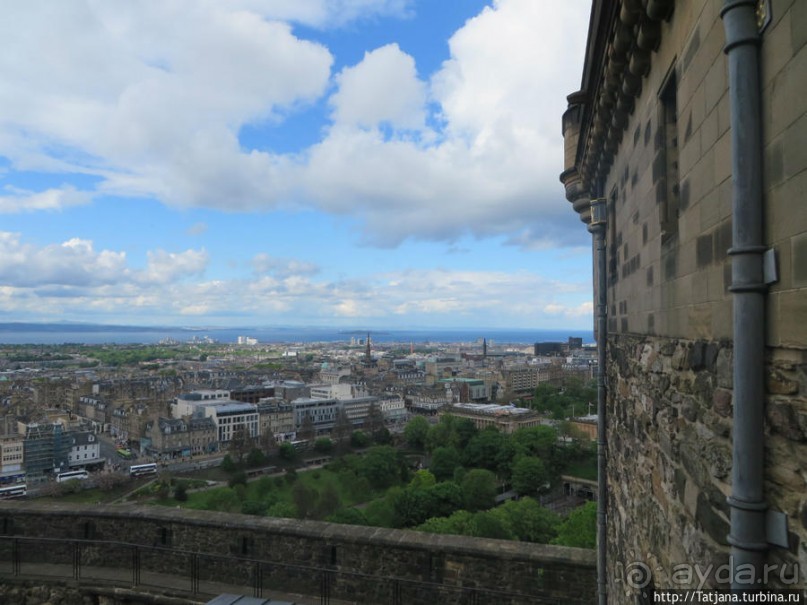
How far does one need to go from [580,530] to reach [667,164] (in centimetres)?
2144

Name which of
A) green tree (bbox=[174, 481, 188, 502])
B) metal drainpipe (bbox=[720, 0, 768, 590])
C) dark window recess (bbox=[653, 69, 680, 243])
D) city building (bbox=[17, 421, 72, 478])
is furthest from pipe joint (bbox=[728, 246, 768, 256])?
city building (bbox=[17, 421, 72, 478])

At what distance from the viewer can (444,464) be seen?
148 feet

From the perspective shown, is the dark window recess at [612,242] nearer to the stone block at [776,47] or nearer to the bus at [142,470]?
the stone block at [776,47]

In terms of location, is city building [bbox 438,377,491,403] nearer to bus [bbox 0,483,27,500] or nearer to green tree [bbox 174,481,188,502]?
green tree [bbox 174,481,188,502]

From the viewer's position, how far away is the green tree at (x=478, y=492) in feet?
115

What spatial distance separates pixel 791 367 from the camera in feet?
5.63

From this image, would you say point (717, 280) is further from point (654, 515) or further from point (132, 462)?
point (132, 462)

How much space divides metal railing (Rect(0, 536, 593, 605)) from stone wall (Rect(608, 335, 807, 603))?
6.45ft

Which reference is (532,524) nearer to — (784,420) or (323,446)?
(784,420)

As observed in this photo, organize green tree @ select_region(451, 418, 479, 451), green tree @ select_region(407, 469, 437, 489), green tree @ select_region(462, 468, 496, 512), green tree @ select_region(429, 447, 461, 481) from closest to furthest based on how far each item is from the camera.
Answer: green tree @ select_region(462, 468, 496, 512)
green tree @ select_region(407, 469, 437, 489)
green tree @ select_region(429, 447, 461, 481)
green tree @ select_region(451, 418, 479, 451)

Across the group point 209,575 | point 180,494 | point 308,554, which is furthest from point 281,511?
point 308,554

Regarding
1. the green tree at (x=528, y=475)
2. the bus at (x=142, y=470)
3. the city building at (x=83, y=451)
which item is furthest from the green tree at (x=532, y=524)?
the city building at (x=83, y=451)

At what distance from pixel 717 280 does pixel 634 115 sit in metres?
2.29

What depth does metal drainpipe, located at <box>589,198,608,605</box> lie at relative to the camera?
5512 mm
